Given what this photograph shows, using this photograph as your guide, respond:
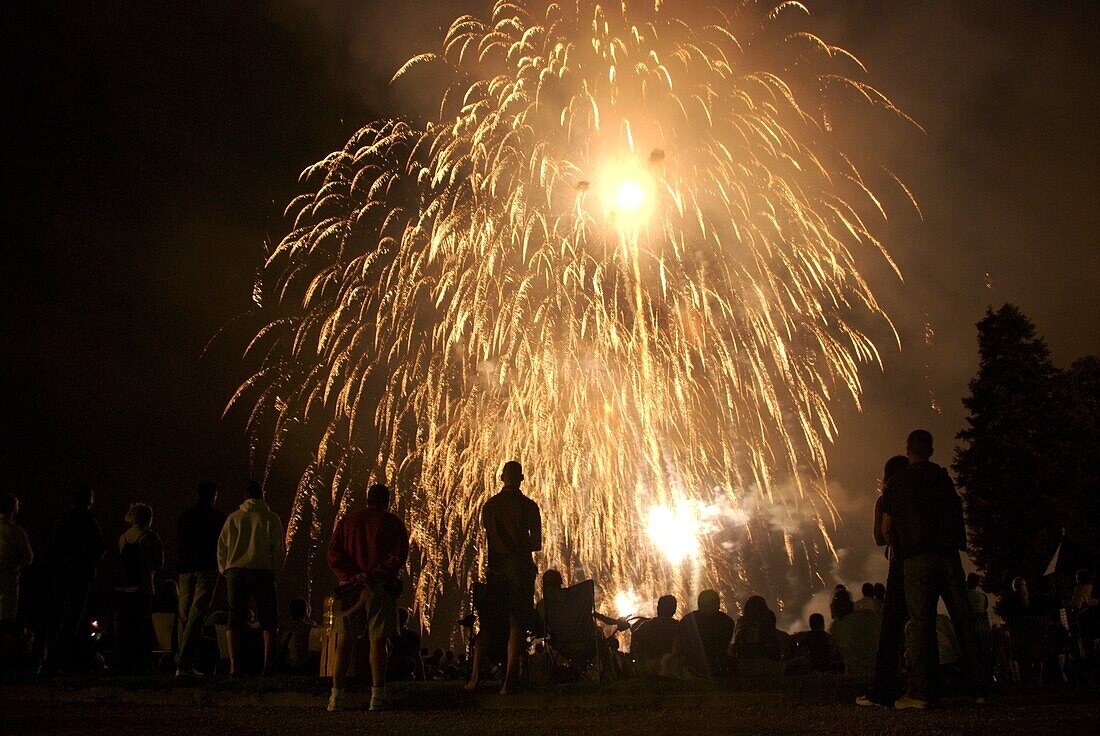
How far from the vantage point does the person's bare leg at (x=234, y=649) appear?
31.4 ft

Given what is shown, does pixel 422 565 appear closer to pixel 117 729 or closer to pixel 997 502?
pixel 117 729

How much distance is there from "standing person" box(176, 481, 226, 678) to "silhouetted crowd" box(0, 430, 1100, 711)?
0.07ft

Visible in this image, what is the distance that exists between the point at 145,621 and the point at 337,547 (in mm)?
4798

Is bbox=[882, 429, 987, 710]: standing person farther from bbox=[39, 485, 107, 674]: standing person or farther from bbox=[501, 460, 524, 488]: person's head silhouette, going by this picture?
bbox=[39, 485, 107, 674]: standing person

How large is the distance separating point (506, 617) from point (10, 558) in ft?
18.4

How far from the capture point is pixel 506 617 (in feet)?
30.9

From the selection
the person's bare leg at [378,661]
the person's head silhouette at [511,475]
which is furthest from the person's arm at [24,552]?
the person's head silhouette at [511,475]

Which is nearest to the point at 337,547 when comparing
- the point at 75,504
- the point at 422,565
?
the point at 75,504

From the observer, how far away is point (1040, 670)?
1141cm

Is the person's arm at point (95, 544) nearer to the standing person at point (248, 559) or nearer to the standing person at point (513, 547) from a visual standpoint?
the standing person at point (248, 559)

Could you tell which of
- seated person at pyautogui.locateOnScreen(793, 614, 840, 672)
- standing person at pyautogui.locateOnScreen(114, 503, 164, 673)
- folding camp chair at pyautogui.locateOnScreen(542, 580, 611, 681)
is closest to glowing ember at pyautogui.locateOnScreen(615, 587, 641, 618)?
seated person at pyautogui.locateOnScreen(793, 614, 840, 672)

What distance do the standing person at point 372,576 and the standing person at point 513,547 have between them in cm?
107

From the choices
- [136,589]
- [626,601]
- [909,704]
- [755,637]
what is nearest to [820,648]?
[755,637]

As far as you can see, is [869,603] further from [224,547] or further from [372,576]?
[224,547]
